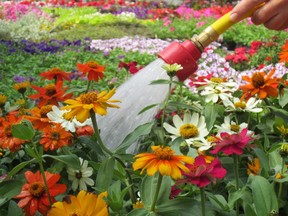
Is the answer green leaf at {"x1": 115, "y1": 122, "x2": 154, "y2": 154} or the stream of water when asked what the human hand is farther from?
green leaf at {"x1": 115, "y1": 122, "x2": 154, "y2": 154}

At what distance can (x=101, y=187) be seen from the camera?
105 centimetres

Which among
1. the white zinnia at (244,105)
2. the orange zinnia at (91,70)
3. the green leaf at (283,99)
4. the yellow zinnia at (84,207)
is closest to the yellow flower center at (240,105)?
the white zinnia at (244,105)

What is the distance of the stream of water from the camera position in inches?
62.6

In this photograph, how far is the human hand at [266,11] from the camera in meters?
1.45

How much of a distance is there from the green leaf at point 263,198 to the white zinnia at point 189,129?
0.89ft

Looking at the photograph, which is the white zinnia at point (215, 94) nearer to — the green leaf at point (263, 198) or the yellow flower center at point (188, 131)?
the yellow flower center at point (188, 131)

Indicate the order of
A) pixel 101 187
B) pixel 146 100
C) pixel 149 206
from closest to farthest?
pixel 149 206
pixel 101 187
pixel 146 100

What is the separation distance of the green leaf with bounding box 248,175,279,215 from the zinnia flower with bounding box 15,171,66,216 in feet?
1.23

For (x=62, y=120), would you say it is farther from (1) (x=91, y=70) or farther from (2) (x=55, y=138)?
(1) (x=91, y=70)

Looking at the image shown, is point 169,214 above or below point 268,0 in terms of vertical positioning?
below

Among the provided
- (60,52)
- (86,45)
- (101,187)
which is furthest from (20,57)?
(101,187)

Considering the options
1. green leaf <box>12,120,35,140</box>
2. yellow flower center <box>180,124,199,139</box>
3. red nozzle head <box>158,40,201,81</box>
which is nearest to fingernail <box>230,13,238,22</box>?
red nozzle head <box>158,40,201,81</box>

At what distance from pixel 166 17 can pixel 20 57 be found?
13.6 ft

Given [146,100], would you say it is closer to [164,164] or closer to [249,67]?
[164,164]
